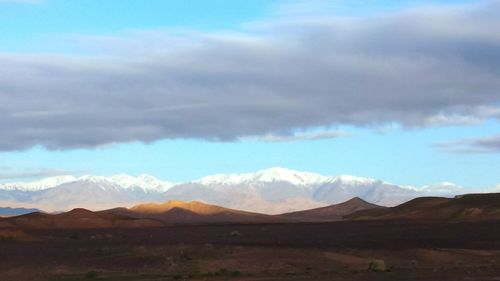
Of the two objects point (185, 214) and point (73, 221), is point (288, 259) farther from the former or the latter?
point (185, 214)

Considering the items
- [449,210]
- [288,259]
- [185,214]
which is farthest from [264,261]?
[185,214]

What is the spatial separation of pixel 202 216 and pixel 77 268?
142803 mm

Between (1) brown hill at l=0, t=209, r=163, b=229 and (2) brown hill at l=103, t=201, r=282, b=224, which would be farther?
(2) brown hill at l=103, t=201, r=282, b=224

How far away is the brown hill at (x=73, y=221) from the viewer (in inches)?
4469

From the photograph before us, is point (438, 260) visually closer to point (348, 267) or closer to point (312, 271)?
point (348, 267)

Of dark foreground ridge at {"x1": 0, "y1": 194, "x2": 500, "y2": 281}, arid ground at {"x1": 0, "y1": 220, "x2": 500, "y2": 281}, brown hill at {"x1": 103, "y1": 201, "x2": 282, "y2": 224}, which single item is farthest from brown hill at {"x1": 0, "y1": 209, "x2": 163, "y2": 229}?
brown hill at {"x1": 103, "y1": 201, "x2": 282, "y2": 224}

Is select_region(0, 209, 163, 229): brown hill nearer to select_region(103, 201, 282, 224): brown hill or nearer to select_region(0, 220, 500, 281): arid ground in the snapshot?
select_region(0, 220, 500, 281): arid ground

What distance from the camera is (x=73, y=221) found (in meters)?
118

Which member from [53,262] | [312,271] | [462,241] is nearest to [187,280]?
[312,271]

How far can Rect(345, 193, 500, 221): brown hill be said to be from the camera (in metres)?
110

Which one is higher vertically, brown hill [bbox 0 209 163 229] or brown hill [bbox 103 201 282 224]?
brown hill [bbox 103 201 282 224]

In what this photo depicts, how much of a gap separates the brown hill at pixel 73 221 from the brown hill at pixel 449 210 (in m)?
36.9

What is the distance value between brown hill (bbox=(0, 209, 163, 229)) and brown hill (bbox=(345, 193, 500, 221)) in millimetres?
36935

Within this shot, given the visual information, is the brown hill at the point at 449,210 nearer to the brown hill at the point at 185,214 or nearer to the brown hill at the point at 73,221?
the brown hill at the point at 73,221
